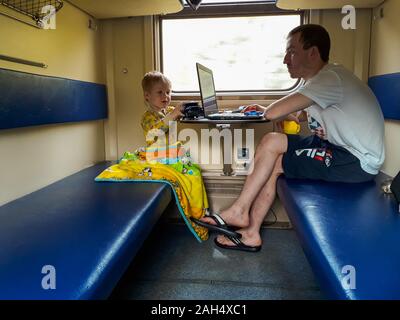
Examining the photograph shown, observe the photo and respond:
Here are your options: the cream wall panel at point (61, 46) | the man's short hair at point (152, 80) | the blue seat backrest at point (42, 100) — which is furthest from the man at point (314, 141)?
the cream wall panel at point (61, 46)

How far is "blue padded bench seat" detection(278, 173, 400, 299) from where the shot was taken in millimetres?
991

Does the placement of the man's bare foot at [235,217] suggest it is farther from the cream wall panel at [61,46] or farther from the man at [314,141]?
the cream wall panel at [61,46]

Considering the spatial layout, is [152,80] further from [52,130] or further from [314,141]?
[314,141]

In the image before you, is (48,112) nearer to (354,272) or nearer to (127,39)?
(127,39)

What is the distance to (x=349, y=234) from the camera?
127 centimetres

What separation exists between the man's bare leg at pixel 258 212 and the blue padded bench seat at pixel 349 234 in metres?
0.37

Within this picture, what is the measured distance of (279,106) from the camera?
6.77ft

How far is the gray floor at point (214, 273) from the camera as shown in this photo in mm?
1883

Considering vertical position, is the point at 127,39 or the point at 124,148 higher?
the point at 127,39

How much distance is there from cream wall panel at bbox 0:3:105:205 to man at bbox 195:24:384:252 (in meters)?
1.05

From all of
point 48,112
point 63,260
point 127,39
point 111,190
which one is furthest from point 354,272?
point 127,39

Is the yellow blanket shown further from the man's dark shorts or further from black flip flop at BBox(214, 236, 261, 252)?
the man's dark shorts

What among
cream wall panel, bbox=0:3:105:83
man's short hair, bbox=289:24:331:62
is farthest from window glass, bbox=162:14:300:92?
man's short hair, bbox=289:24:331:62
